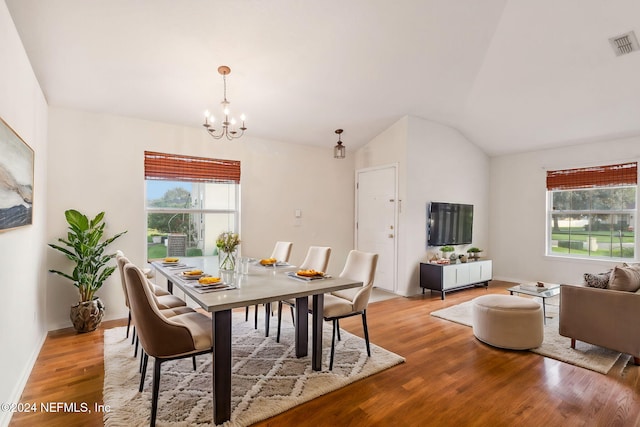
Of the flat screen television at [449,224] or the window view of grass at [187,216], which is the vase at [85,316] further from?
the flat screen television at [449,224]

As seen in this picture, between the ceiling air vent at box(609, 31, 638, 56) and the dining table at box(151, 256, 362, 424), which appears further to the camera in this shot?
the ceiling air vent at box(609, 31, 638, 56)

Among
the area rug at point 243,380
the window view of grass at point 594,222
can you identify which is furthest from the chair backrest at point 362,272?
the window view of grass at point 594,222

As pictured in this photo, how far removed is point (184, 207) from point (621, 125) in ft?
19.6

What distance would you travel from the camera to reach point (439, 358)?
2812 millimetres

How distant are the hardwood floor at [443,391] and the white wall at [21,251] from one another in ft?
0.61

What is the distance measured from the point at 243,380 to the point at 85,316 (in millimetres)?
2052

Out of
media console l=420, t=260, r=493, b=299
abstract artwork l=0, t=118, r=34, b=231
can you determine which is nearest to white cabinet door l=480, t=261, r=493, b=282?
media console l=420, t=260, r=493, b=299

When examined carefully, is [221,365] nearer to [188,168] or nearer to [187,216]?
[187,216]

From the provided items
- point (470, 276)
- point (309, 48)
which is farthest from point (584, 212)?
point (309, 48)

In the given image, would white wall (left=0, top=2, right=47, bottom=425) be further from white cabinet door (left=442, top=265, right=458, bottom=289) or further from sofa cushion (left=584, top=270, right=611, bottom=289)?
white cabinet door (left=442, top=265, right=458, bottom=289)

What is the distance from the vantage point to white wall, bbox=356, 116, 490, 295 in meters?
4.90

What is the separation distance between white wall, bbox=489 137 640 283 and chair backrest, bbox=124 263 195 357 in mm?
5864

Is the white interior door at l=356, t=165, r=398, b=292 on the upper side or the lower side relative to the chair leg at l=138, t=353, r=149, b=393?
upper

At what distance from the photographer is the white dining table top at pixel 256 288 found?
6.30ft
